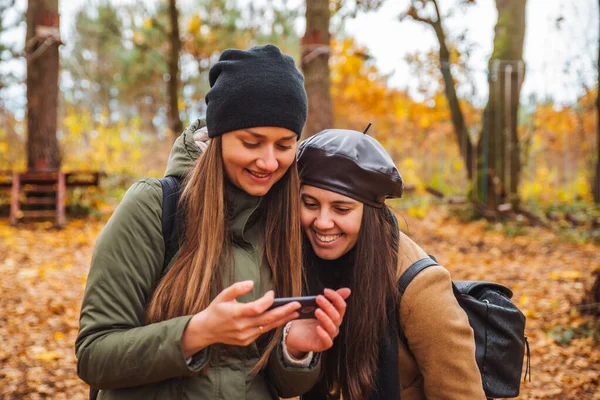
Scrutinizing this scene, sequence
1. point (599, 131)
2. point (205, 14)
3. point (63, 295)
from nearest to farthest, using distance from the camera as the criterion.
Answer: point (63, 295), point (599, 131), point (205, 14)

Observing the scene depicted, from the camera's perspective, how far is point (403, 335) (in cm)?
223

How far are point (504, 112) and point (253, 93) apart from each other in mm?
9162

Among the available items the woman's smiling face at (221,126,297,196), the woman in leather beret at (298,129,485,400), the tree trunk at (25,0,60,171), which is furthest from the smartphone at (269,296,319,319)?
the tree trunk at (25,0,60,171)

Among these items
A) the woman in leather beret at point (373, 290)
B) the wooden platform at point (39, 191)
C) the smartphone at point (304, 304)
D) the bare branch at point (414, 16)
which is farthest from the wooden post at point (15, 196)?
the smartphone at point (304, 304)

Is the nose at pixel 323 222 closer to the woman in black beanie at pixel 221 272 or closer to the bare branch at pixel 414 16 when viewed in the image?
the woman in black beanie at pixel 221 272

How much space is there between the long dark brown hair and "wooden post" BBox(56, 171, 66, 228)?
25.3 feet

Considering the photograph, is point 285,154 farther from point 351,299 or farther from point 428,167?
point 428,167

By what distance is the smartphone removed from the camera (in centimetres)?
150

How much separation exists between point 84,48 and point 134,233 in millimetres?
29662

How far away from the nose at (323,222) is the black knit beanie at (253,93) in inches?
18.5

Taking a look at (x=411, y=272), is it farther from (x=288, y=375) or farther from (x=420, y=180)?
(x=420, y=180)

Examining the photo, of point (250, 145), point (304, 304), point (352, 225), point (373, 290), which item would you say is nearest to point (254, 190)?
point (250, 145)

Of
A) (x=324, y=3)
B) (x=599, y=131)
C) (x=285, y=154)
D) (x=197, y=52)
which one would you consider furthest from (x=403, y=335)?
(x=197, y=52)

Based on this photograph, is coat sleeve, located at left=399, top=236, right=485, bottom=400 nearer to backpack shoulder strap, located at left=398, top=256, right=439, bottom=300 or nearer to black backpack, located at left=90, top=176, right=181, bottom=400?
backpack shoulder strap, located at left=398, top=256, right=439, bottom=300
